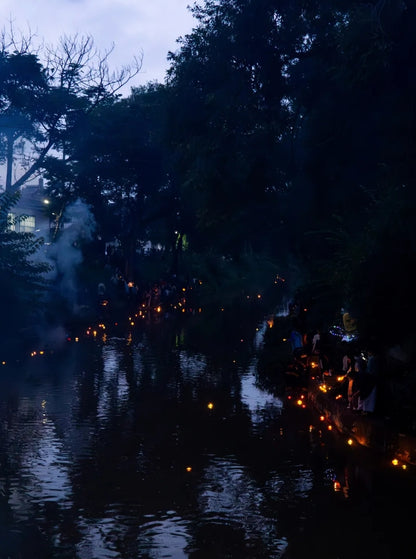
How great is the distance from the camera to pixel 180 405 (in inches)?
761

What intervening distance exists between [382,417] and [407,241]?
3764mm

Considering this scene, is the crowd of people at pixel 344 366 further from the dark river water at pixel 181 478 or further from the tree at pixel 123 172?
the tree at pixel 123 172

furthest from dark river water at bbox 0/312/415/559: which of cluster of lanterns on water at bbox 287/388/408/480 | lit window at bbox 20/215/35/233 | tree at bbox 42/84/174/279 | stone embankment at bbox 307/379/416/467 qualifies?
lit window at bbox 20/215/35/233

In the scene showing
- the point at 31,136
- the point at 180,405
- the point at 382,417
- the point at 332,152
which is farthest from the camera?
the point at 31,136

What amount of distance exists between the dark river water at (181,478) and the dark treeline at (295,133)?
11.4ft

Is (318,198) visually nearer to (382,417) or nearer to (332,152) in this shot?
(332,152)

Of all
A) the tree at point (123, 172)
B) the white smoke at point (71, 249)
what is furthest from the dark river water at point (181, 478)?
the tree at point (123, 172)

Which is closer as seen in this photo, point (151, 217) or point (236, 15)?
point (236, 15)

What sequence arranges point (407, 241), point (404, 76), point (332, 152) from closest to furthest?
point (407, 241) → point (404, 76) → point (332, 152)

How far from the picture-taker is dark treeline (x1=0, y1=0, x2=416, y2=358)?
2026 centimetres

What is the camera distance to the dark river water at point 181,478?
32.7 feet

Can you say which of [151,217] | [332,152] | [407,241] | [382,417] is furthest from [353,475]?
[151,217]

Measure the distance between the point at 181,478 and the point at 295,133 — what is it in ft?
89.3

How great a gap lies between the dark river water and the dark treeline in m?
3.46
